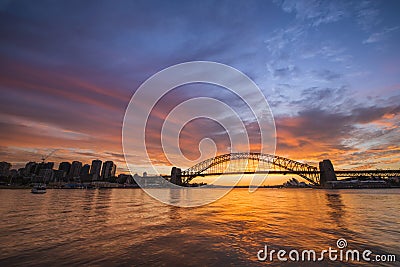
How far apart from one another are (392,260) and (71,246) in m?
13.4

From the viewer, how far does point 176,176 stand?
414 feet

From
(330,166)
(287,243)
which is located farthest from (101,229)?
(330,166)

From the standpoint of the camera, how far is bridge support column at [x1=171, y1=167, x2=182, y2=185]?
124150 millimetres

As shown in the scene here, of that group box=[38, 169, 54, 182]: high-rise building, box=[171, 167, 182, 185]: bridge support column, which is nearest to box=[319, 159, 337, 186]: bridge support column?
box=[171, 167, 182, 185]: bridge support column

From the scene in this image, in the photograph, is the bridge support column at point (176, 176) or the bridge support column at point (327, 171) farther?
the bridge support column at point (176, 176)

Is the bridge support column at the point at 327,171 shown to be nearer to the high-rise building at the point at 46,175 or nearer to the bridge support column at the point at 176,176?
the bridge support column at the point at 176,176

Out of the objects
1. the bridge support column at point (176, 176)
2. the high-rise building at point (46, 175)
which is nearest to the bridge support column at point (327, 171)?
the bridge support column at point (176, 176)

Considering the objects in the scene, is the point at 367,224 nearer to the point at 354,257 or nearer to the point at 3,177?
A: the point at 354,257

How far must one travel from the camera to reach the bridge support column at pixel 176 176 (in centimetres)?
12415

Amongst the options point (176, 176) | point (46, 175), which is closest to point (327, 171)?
point (176, 176)

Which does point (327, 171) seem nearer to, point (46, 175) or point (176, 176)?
point (176, 176)

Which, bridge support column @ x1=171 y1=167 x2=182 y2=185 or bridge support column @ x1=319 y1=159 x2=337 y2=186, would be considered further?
bridge support column @ x1=171 y1=167 x2=182 y2=185

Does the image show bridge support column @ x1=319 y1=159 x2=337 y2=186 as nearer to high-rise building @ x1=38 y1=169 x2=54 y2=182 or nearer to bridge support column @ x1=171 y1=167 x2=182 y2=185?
bridge support column @ x1=171 y1=167 x2=182 y2=185

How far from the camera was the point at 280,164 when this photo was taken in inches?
4611
